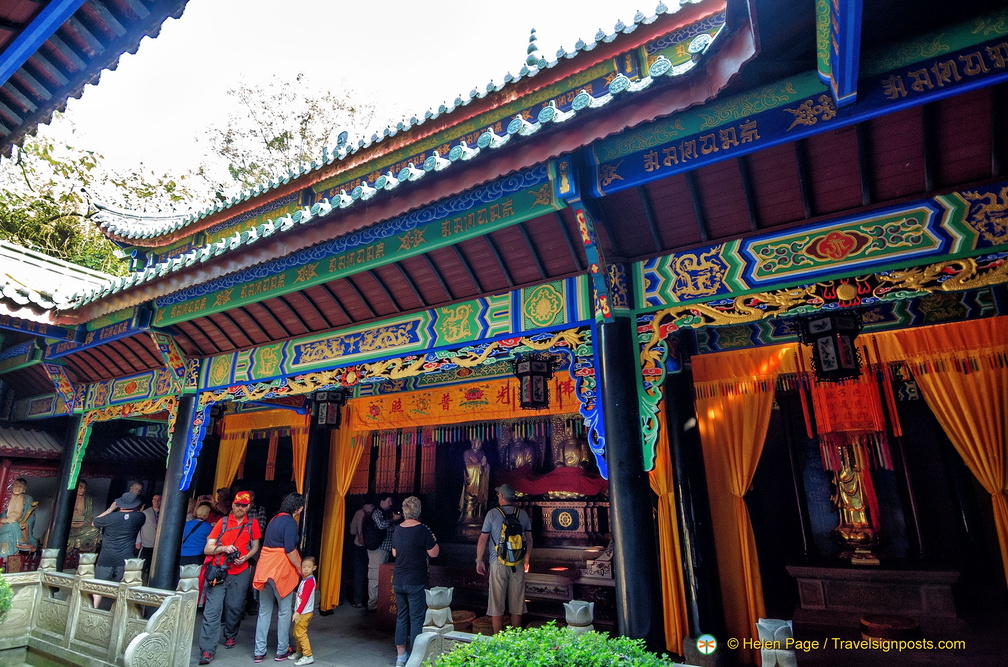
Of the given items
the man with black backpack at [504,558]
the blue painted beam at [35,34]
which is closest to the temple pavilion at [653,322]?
the blue painted beam at [35,34]

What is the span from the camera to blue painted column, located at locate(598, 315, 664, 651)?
3.72 metres

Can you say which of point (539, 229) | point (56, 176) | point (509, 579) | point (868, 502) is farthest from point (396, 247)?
point (56, 176)

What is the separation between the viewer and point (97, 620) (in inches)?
205

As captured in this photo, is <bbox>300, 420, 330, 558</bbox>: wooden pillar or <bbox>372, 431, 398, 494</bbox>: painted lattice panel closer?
<bbox>300, 420, 330, 558</bbox>: wooden pillar

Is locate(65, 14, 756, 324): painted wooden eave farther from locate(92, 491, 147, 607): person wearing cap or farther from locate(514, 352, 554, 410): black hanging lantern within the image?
locate(92, 491, 147, 607): person wearing cap

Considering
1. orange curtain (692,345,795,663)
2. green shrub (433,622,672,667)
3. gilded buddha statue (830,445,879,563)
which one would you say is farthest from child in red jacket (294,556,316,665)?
gilded buddha statue (830,445,879,563)

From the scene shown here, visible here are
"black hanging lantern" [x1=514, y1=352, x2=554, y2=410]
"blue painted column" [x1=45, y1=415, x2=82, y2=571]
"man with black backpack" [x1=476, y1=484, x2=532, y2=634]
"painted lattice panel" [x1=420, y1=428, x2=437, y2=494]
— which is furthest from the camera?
"painted lattice panel" [x1=420, y1=428, x2=437, y2=494]

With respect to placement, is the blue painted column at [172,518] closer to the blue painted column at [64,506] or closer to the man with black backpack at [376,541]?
the man with black backpack at [376,541]

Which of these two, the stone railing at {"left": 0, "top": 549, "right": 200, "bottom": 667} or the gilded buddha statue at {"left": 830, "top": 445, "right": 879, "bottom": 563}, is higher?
the gilded buddha statue at {"left": 830, "top": 445, "right": 879, "bottom": 563}

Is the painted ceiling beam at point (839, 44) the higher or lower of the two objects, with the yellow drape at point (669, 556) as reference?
higher

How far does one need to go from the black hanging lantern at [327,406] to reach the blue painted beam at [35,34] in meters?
5.59

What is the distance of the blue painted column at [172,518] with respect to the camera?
257 inches

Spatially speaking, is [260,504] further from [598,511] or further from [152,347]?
[598,511]

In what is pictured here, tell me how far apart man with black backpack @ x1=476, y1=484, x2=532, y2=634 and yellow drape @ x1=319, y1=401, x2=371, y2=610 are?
130 inches
